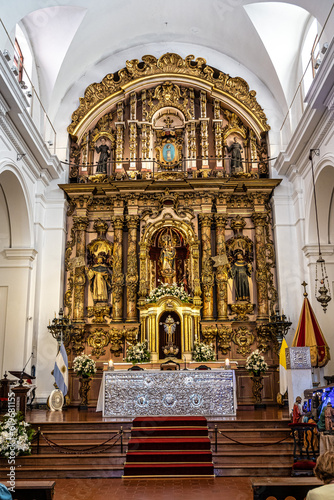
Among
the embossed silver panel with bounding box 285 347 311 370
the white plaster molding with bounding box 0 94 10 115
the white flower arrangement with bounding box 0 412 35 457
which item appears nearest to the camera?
the white flower arrangement with bounding box 0 412 35 457

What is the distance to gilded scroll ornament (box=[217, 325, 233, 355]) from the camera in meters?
14.4

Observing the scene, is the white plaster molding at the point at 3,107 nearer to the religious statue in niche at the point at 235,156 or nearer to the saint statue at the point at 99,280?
the saint statue at the point at 99,280

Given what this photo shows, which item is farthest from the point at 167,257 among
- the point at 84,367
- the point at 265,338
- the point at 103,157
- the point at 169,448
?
the point at 169,448

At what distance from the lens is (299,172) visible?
1450 centimetres

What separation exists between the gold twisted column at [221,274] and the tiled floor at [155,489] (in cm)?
696

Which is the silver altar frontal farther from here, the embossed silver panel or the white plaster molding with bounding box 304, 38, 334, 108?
the white plaster molding with bounding box 304, 38, 334, 108

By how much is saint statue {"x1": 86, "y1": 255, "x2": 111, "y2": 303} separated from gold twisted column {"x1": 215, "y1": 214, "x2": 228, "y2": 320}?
3368 millimetres

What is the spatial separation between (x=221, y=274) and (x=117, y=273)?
3.15 m


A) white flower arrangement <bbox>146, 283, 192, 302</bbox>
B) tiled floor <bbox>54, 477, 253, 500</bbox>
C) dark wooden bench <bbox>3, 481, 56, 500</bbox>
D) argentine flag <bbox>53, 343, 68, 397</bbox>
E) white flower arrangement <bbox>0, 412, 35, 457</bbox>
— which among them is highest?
white flower arrangement <bbox>146, 283, 192, 302</bbox>

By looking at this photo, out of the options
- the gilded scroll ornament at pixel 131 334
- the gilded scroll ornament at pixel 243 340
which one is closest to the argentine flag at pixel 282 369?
the gilded scroll ornament at pixel 243 340

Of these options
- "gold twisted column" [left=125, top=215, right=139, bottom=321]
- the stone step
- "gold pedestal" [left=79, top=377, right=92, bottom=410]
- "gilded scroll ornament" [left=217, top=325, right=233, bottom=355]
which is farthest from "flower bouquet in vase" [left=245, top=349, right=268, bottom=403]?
the stone step

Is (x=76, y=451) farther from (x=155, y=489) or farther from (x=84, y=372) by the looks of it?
(x=84, y=372)

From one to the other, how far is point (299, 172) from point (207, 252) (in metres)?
3.57

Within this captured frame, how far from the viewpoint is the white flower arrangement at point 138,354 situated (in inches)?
511
